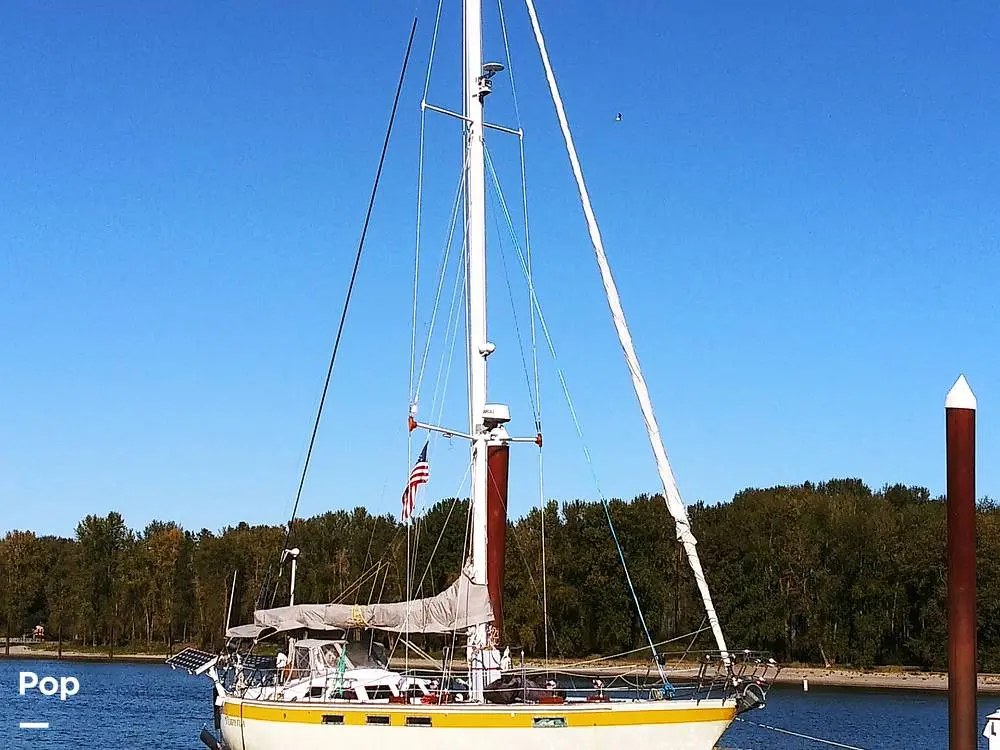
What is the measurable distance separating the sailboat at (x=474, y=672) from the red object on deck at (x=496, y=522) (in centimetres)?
4

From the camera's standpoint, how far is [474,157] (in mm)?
32531

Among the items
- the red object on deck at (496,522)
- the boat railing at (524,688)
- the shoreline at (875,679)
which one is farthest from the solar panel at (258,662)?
the shoreline at (875,679)

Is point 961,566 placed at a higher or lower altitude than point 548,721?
higher

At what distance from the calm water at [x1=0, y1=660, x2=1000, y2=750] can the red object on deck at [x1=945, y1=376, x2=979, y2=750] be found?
22.2 meters

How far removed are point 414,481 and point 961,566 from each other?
13.2 metres

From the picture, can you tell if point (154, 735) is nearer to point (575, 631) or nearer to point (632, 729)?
point (632, 729)

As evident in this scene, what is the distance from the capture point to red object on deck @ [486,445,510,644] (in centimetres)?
3130

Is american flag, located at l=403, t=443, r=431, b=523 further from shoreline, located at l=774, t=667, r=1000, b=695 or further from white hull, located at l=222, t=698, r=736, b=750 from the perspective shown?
shoreline, located at l=774, t=667, r=1000, b=695

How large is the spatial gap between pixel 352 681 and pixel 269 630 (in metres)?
3.80

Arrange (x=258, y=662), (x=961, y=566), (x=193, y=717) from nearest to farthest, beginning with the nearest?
(x=961, y=566) → (x=258, y=662) → (x=193, y=717)

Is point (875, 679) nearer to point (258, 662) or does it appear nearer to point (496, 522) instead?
point (258, 662)

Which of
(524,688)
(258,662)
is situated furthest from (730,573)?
(524,688)

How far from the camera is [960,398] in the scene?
78.1ft

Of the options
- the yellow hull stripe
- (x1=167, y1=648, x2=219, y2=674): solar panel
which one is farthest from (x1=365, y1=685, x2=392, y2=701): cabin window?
(x1=167, y1=648, x2=219, y2=674): solar panel
